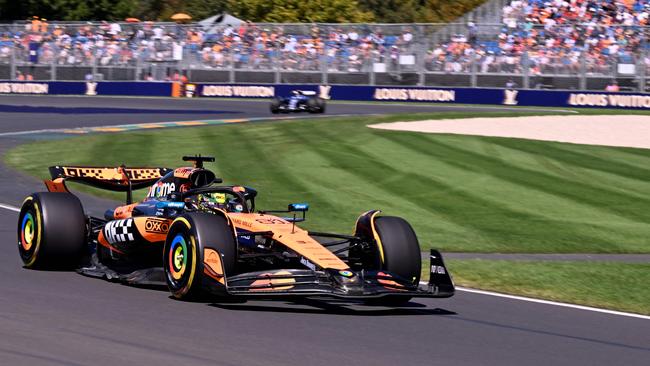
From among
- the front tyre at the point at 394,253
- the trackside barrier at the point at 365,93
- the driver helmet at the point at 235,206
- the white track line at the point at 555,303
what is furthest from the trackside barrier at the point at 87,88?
the front tyre at the point at 394,253

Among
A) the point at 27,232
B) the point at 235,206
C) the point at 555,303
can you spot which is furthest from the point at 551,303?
the point at 27,232

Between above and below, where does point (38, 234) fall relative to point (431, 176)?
above

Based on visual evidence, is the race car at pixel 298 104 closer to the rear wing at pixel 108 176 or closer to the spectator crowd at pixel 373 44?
the spectator crowd at pixel 373 44

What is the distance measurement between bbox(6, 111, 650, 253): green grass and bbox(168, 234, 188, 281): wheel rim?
5740 mm

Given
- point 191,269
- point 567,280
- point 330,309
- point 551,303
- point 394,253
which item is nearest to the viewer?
point 191,269

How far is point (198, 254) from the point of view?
9273mm

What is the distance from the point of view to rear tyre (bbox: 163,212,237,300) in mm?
9281

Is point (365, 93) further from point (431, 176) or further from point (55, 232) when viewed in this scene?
point (55, 232)

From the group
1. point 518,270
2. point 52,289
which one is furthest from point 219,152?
point 52,289

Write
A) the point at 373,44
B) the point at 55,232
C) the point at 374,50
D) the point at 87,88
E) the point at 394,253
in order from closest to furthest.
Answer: the point at 394,253 → the point at 55,232 → the point at 374,50 → the point at 373,44 → the point at 87,88

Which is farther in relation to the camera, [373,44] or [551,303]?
[373,44]

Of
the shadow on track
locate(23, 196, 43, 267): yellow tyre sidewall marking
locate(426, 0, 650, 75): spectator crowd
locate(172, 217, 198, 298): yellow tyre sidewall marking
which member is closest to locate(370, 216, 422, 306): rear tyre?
the shadow on track

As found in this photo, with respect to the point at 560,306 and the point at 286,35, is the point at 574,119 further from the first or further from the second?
the point at 560,306

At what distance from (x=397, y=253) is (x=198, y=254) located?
6.24 feet
